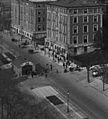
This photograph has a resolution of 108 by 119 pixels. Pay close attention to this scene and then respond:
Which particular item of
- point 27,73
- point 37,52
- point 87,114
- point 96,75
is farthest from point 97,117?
point 37,52

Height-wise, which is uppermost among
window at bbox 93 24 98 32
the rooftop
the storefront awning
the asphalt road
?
the rooftop

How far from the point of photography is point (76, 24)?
74.9 meters

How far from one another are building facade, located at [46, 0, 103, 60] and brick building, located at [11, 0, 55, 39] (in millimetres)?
13327

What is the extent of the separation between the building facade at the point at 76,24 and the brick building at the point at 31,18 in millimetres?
13327

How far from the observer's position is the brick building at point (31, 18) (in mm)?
92000

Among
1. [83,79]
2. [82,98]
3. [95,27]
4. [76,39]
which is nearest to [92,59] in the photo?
[83,79]

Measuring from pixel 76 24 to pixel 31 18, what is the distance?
2261cm

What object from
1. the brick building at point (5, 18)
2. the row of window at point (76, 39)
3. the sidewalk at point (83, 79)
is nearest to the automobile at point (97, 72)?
the sidewalk at point (83, 79)

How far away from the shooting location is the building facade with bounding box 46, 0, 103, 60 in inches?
2928

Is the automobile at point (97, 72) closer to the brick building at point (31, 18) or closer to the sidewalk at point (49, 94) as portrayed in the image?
the sidewalk at point (49, 94)

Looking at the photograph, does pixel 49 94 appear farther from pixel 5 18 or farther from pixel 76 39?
pixel 5 18

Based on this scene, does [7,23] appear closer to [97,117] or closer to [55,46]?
[55,46]

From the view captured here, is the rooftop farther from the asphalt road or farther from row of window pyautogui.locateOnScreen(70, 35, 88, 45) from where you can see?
the asphalt road

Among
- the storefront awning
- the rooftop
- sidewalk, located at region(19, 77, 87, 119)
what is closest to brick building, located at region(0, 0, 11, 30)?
the rooftop
